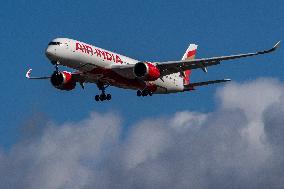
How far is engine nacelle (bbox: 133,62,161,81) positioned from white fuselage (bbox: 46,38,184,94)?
1.31 metres

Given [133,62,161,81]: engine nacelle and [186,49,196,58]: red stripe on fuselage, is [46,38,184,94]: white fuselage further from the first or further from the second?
[186,49,196,58]: red stripe on fuselage

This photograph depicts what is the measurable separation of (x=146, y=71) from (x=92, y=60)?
21.3 ft

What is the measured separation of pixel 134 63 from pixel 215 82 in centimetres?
1046

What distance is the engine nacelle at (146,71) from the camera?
332ft

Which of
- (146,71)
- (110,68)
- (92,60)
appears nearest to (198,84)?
(146,71)

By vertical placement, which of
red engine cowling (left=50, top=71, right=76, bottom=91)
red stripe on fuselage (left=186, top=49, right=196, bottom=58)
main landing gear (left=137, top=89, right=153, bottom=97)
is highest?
red stripe on fuselage (left=186, top=49, right=196, bottom=58)

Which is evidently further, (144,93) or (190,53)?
(190,53)

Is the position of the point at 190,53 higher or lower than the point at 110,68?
higher

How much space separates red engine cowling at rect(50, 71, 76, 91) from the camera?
348 ft

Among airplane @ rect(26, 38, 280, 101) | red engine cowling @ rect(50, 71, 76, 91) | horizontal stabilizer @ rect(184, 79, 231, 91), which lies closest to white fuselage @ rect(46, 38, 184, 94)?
airplane @ rect(26, 38, 280, 101)

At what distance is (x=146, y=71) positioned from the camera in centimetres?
10100

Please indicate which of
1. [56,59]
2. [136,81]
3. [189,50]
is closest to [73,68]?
[56,59]

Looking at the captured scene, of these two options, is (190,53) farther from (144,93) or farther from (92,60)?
(92,60)

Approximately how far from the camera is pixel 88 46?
101 meters
